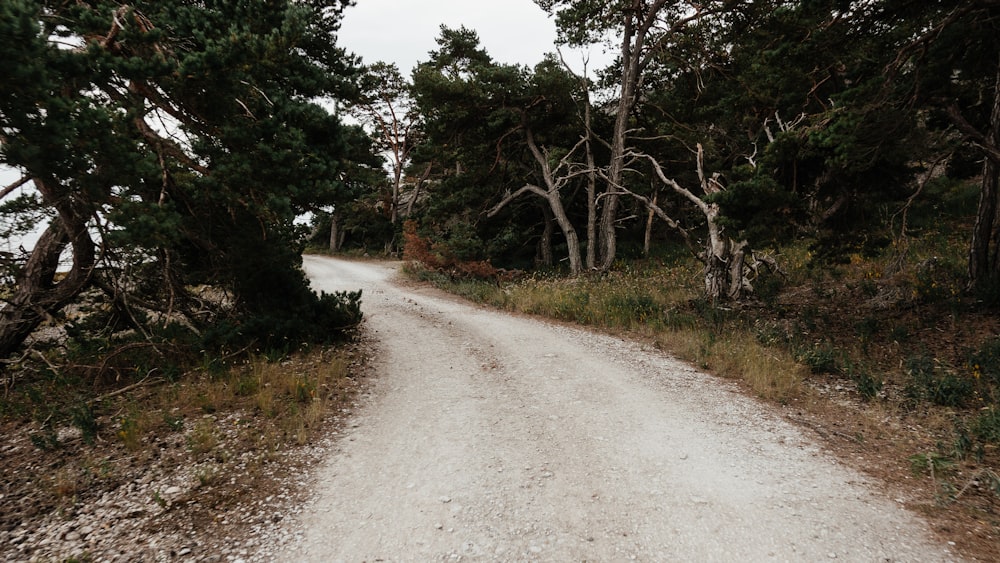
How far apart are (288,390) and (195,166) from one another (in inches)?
136

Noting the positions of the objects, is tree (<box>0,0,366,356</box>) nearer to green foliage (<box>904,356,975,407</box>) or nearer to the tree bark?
the tree bark

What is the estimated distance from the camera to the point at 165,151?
5.76 m

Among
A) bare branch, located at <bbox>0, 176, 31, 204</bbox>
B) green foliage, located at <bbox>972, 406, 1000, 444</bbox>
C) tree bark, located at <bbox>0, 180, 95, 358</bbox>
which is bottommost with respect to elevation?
green foliage, located at <bbox>972, 406, 1000, 444</bbox>

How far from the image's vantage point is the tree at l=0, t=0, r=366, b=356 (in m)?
4.47

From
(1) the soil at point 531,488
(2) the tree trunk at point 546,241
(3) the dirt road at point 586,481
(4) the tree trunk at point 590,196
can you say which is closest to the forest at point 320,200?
(1) the soil at point 531,488

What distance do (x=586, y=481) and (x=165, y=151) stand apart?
669cm

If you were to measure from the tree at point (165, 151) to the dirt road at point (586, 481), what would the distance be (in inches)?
129

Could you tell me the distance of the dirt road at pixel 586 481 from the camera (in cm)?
352

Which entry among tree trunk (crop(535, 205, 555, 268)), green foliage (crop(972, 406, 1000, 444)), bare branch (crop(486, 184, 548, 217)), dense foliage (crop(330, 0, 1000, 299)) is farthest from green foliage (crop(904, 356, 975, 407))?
tree trunk (crop(535, 205, 555, 268))

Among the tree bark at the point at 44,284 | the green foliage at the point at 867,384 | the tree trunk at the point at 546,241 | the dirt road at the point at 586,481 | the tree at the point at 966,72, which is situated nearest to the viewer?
the dirt road at the point at 586,481

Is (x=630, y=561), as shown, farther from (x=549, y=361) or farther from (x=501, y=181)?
(x=501, y=181)

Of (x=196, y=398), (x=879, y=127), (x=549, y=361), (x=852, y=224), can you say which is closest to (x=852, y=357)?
(x=852, y=224)

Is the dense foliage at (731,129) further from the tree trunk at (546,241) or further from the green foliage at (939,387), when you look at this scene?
the green foliage at (939,387)

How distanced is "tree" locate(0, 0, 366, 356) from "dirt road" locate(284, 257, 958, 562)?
327cm
